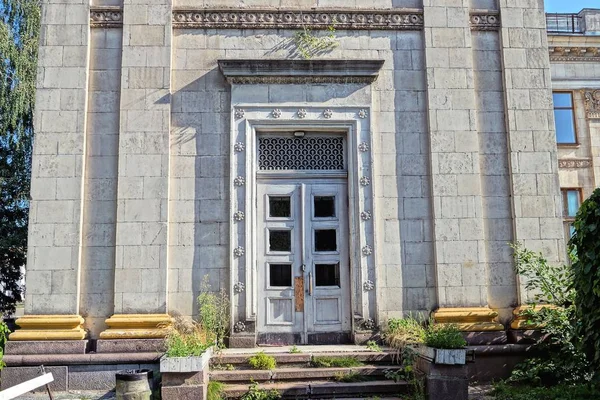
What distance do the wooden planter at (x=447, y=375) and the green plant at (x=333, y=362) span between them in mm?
1203

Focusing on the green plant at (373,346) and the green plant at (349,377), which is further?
the green plant at (373,346)

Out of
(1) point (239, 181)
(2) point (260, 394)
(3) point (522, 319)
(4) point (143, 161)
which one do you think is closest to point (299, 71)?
(1) point (239, 181)

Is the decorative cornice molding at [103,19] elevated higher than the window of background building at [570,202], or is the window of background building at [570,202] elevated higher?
the decorative cornice molding at [103,19]

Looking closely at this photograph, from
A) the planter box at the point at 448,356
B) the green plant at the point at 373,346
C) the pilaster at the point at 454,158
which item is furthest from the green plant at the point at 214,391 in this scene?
the pilaster at the point at 454,158

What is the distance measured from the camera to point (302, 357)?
28.3 feet

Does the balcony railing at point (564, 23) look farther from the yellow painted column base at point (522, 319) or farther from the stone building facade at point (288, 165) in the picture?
the yellow painted column base at point (522, 319)

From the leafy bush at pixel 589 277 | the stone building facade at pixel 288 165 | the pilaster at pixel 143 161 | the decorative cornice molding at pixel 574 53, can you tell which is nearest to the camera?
the leafy bush at pixel 589 277

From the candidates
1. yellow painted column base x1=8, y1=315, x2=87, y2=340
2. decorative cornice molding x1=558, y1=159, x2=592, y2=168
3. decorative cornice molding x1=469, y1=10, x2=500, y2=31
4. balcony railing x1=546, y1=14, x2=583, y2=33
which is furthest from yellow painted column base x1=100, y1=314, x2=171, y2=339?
balcony railing x1=546, y1=14, x2=583, y2=33

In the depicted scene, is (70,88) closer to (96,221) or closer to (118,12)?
(118,12)

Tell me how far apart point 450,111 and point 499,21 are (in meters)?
2.01

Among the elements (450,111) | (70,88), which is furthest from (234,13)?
(450,111)

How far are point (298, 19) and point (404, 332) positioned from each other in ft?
18.6

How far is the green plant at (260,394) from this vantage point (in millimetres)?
7809

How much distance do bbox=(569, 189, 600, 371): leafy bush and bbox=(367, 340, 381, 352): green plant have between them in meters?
2.92
